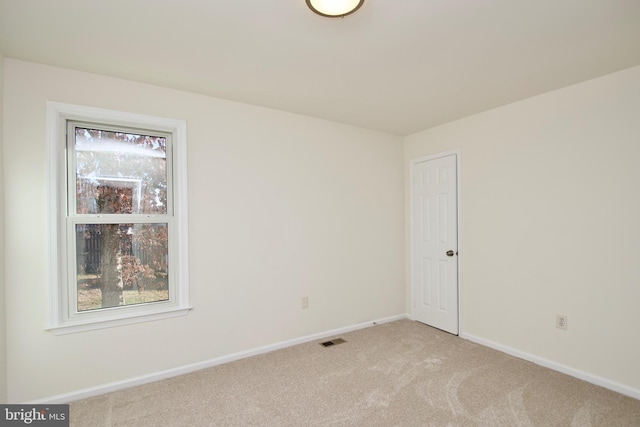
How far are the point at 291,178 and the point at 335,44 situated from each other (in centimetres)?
154

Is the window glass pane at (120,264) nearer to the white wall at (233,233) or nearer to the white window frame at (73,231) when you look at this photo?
the white window frame at (73,231)

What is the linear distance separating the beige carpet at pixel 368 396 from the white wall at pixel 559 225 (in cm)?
33

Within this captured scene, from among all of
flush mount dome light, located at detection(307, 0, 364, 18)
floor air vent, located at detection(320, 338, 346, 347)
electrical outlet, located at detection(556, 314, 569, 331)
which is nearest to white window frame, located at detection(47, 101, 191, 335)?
floor air vent, located at detection(320, 338, 346, 347)

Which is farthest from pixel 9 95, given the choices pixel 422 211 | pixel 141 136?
pixel 422 211

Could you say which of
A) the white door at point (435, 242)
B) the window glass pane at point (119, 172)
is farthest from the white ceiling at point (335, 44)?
the white door at point (435, 242)

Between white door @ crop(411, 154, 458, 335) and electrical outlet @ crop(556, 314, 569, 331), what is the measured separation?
98 cm

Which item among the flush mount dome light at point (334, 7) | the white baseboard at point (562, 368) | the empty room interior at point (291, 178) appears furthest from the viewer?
the white baseboard at point (562, 368)

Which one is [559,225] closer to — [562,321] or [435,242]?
[562,321]

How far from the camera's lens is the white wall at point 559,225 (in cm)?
237

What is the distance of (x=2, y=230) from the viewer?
82.0 inches

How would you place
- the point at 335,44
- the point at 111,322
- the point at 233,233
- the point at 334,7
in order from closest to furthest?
the point at 334,7 → the point at 335,44 → the point at 111,322 → the point at 233,233

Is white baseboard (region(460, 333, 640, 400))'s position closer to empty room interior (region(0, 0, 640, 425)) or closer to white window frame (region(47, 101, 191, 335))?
empty room interior (region(0, 0, 640, 425))

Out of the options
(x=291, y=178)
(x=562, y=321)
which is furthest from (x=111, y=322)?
(x=562, y=321)

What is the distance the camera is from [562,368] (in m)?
2.68
